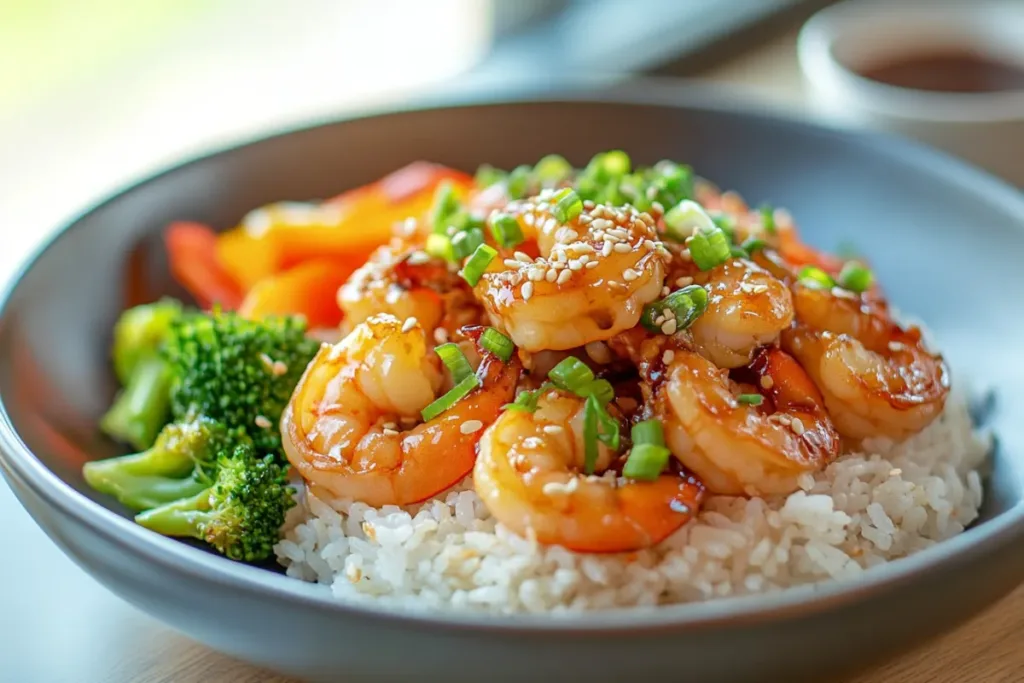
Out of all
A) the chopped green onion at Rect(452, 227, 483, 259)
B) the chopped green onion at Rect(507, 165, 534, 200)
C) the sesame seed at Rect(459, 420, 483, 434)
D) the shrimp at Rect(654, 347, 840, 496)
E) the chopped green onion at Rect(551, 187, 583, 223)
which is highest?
the chopped green onion at Rect(551, 187, 583, 223)

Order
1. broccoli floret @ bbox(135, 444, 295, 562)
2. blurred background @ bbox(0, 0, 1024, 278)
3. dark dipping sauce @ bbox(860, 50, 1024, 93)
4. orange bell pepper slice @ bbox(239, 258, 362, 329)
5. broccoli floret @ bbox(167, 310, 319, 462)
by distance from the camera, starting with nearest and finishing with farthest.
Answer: broccoli floret @ bbox(135, 444, 295, 562), broccoli floret @ bbox(167, 310, 319, 462), orange bell pepper slice @ bbox(239, 258, 362, 329), dark dipping sauce @ bbox(860, 50, 1024, 93), blurred background @ bbox(0, 0, 1024, 278)

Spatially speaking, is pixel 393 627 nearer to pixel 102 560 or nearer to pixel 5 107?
pixel 102 560

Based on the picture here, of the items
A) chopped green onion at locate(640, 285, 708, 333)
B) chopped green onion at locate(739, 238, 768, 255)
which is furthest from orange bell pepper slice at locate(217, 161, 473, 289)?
chopped green onion at locate(640, 285, 708, 333)

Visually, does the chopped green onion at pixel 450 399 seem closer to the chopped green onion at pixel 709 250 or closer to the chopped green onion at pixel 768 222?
the chopped green onion at pixel 709 250

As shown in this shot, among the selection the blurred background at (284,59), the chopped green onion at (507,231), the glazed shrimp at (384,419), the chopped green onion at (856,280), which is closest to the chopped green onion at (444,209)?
the chopped green onion at (507,231)

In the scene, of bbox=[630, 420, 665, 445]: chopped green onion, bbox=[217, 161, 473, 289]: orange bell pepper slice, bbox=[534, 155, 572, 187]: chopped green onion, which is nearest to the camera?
bbox=[630, 420, 665, 445]: chopped green onion

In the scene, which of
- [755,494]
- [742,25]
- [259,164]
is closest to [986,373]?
[755,494]

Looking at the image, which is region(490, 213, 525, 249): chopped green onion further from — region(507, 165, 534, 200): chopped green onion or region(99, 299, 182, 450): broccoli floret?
region(99, 299, 182, 450): broccoli floret
